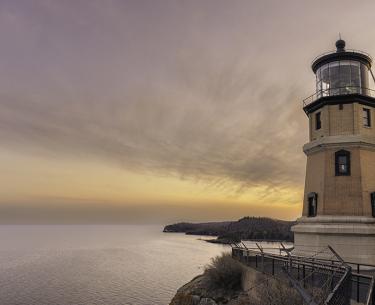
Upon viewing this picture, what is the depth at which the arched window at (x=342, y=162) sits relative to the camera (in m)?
22.2

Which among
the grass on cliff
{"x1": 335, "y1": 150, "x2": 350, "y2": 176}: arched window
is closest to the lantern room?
{"x1": 335, "y1": 150, "x2": 350, "y2": 176}: arched window

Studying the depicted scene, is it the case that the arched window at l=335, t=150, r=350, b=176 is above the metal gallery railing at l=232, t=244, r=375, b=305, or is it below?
above

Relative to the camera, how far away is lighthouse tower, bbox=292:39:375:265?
20906 mm

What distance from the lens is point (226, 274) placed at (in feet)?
76.7

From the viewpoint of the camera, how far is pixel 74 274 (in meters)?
57.4

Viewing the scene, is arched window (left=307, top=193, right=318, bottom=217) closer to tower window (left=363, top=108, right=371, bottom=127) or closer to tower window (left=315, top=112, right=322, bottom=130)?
tower window (left=315, top=112, right=322, bottom=130)

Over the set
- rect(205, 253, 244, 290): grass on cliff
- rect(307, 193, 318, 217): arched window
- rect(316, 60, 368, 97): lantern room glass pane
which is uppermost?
rect(316, 60, 368, 97): lantern room glass pane

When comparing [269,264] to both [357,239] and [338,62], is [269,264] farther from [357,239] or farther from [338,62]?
[338,62]

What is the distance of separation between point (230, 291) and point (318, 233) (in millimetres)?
6486

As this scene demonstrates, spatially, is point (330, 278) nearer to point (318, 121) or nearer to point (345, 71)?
point (318, 121)

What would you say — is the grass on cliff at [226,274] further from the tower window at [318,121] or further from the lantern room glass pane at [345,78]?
the lantern room glass pane at [345,78]

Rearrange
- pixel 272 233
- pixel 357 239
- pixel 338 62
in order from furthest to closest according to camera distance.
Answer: pixel 272 233, pixel 338 62, pixel 357 239

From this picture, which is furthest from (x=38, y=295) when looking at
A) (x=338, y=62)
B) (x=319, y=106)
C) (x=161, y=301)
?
(x=338, y=62)

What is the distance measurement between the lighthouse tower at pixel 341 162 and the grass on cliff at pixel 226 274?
4094 mm
